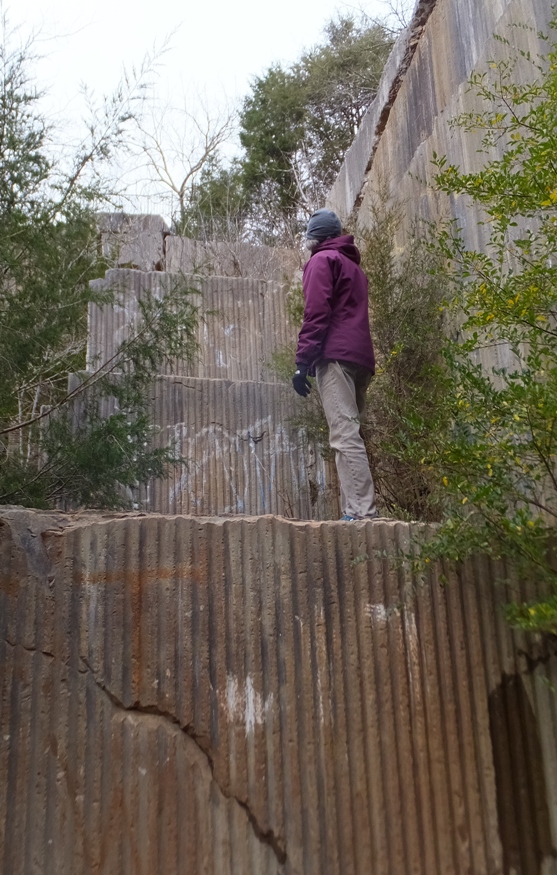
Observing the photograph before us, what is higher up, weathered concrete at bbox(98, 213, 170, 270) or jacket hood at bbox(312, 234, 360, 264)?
weathered concrete at bbox(98, 213, 170, 270)

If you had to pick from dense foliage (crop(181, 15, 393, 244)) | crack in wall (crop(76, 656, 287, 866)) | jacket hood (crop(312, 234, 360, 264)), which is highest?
dense foliage (crop(181, 15, 393, 244))

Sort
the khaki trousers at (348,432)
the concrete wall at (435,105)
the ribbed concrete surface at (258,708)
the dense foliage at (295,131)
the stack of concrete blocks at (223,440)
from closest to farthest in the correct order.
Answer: the ribbed concrete surface at (258,708) < the khaki trousers at (348,432) < the concrete wall at (435,105) < the stack of concrete blocks at (223,440) < the dense foliage at (295,131)

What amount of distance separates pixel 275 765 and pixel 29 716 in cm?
105

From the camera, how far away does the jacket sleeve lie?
199 inches

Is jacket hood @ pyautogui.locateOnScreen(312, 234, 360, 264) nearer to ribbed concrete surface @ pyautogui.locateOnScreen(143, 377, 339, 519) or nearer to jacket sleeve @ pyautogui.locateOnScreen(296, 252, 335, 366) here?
jacket sleeve @ pyautogui.locateOnScreen(296, 252, 335, 366)

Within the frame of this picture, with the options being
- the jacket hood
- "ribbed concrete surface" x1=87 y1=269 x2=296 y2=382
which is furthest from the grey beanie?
"ribbed concrete surface" x1=87 y1=269 x2=296 y2=382

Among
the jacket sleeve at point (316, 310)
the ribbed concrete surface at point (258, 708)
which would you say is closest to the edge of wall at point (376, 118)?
the jacket sleeve at point (316, 310)

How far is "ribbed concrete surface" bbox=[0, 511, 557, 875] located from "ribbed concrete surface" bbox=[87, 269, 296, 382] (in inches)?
223

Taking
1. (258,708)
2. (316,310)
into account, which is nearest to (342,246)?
(316,310)

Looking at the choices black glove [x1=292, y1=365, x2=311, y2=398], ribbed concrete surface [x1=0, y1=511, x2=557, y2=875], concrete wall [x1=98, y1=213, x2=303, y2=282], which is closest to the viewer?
ribbed concrete surface [x1=0, y1=511, x2=557, y2=875]

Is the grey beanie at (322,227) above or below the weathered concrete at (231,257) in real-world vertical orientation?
below

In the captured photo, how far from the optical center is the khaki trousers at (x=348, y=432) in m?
4.85

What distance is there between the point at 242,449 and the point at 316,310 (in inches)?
140

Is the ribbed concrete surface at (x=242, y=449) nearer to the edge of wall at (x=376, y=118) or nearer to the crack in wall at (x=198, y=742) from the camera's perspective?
the edge of wall at (x=376, y=118)
